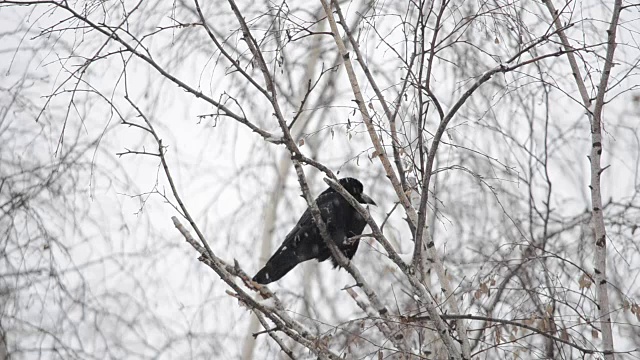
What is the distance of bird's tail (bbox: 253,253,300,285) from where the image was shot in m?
4.16

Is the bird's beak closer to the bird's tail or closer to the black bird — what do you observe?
the black bird

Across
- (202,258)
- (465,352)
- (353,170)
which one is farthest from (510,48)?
(202,258)

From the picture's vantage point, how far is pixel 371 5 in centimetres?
302

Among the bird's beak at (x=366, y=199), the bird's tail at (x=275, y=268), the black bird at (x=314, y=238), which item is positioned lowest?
the bird's tail at (x=275, y=268)

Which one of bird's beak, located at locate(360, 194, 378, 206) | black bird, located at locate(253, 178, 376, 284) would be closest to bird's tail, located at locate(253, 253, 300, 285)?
black bird, located at locate(253, 178, 376, 284)

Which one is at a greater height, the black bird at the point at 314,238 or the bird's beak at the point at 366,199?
the bird's beak at the point at 366,199

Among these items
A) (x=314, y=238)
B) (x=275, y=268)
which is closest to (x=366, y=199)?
(x=314, y=238)

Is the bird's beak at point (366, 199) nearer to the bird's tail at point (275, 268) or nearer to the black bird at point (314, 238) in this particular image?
the black bird at point (314, 238)

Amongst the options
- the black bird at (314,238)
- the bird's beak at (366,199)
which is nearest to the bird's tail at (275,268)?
the black bird at (314,238)

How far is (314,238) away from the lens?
436cm

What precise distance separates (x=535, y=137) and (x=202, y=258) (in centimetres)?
339

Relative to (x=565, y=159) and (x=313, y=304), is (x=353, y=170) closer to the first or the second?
(x=313, y=304)

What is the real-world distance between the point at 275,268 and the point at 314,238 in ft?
1.02

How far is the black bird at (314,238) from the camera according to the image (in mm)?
4191
